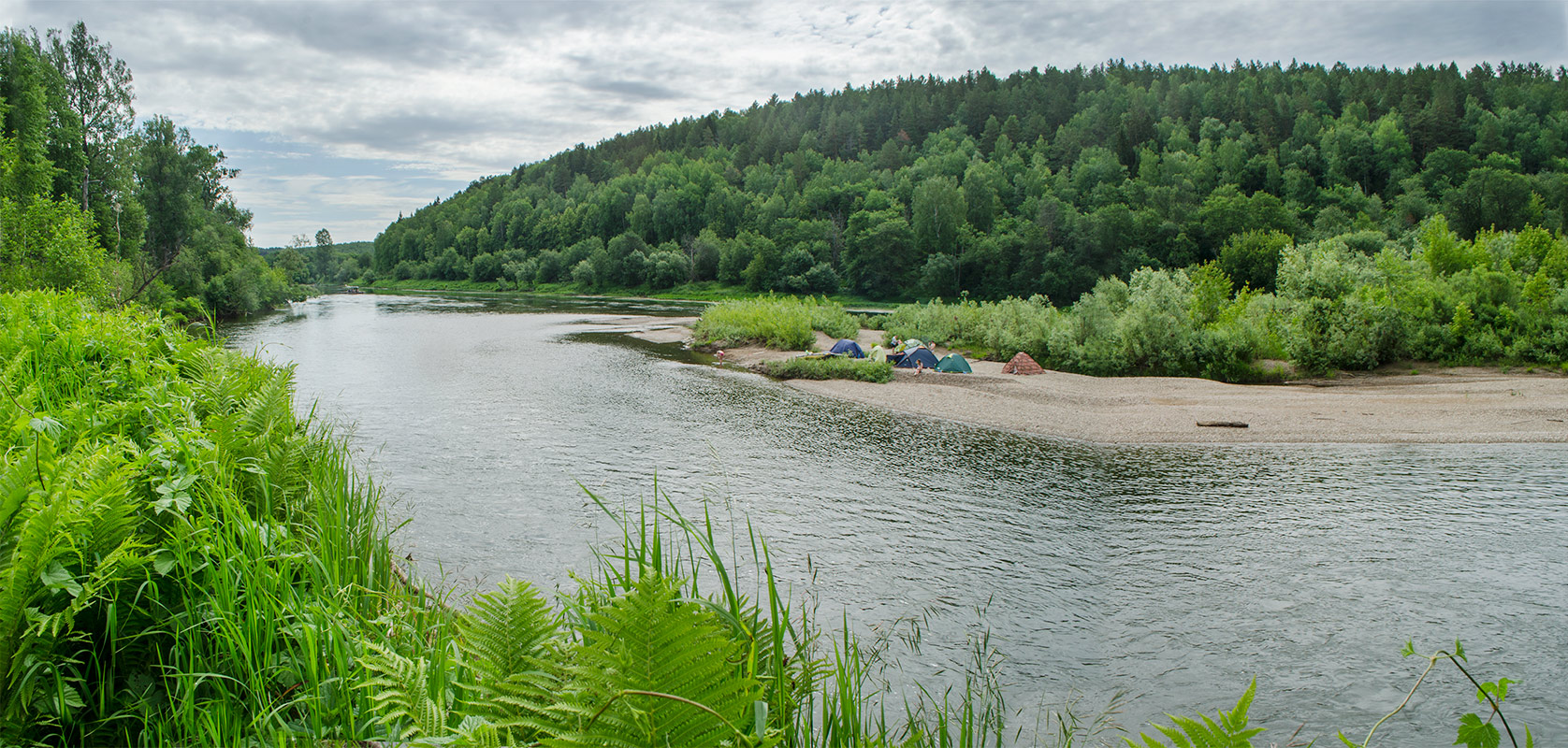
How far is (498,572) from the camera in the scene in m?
9.14

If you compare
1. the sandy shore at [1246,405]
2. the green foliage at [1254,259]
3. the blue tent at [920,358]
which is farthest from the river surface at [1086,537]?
the green foliage at [1254,259]

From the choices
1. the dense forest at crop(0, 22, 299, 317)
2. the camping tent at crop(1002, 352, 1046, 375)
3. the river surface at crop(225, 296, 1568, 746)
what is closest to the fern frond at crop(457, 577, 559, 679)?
the river surface at crop(225, 296, 1568, 746)

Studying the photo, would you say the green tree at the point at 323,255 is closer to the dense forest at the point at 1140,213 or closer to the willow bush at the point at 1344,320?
the dense forest at the point at 1140,213

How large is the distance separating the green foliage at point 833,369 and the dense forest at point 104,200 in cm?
1600

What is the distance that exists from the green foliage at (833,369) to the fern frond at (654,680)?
80.4 ft

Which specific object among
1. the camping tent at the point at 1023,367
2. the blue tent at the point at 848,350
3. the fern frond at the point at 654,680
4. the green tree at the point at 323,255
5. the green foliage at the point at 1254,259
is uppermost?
the green tree at the point at 323,255

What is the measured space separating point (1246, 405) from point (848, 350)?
1310 cm

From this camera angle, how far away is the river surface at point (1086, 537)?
25.0ft

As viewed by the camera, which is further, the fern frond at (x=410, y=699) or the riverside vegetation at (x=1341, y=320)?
the riverside vegetation at (x=1341, y=320)

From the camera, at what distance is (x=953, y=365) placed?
28.0m

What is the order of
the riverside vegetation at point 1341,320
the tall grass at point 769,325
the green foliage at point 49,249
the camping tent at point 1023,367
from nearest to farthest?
1. the green foliage at point 49,249
2. the riverside vegetation at point 1341,320
3. the camping tent at point 1023,367
4. the tall grass at point 769,325

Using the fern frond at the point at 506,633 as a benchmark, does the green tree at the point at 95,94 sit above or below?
above

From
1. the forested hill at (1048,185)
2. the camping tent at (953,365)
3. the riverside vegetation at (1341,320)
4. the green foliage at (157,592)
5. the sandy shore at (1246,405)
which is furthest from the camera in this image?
the forested hill at (1048,185)

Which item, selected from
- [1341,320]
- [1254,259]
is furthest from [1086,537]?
[1254,259]
